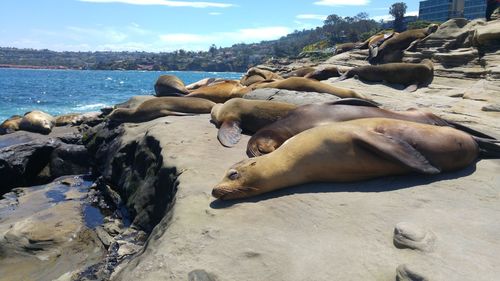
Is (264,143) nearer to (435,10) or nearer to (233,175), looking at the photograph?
(233,175)

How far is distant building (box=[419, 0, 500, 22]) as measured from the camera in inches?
2425

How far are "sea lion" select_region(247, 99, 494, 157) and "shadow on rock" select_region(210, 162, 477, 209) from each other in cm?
100

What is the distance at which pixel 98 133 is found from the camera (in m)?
9.72

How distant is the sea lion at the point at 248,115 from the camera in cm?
656

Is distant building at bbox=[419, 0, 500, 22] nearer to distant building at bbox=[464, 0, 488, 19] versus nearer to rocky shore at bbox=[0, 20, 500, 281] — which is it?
distant building at bbox=[464, 0, 488, 19]

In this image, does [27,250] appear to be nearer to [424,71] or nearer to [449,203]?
[449,203]

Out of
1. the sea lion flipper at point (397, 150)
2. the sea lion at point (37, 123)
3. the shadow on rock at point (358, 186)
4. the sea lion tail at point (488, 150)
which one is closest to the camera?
the sea lion flipper at point (397, 150)

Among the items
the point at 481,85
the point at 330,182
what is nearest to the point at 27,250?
the point at 330,182

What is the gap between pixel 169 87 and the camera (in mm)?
11062

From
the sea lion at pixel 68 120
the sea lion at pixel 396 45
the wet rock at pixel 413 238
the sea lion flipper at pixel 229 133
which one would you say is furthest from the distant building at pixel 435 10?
the wet rock at pixel 413 238

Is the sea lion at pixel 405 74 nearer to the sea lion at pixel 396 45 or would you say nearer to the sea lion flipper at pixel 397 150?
Result: the sea lion at pixel 396 45

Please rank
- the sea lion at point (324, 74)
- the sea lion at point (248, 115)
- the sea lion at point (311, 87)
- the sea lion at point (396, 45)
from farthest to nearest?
1. the sea lion at point (396, 45)
2. the sea lion at point (324, 74)
3. the sea lion at point (311, 87)
4. the sea lion at point (248, 115)

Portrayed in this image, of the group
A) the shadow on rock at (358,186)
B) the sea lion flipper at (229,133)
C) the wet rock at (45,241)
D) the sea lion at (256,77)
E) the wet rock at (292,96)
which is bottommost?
the wet rock at (45,241)

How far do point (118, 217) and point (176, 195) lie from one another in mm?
2593
